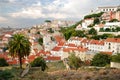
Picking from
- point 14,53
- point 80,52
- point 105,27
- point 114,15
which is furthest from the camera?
point 114,15

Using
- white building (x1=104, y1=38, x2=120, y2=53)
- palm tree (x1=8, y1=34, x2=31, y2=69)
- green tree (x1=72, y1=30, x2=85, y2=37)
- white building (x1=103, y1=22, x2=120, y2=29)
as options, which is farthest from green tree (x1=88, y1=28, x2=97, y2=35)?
palm tree (x1=8, y1=34, x2=31, y2=69)

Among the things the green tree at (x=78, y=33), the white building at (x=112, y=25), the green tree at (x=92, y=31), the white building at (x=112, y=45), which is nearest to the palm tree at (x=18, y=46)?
the white building at (x=112, y=45)

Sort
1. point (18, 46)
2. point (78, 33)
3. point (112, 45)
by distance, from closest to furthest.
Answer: point (18, 46)
point (112, 45)
point (78, 33)

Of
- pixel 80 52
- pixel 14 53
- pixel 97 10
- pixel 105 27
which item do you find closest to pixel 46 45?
pixel 105 27

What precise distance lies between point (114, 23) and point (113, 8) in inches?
1358

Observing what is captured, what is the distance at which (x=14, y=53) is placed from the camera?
25.3 metres

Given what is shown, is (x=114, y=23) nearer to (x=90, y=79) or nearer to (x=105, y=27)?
(x=105, y=27)

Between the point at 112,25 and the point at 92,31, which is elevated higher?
the point at 112,25

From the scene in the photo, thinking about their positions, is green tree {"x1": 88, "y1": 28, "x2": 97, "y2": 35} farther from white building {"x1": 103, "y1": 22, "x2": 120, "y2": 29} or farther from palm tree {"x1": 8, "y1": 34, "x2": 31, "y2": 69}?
palm tree {"x1": 8, "y1": 34, "x2": 31, "y2": 69}

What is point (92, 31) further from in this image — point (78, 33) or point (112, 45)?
point (112, 45)

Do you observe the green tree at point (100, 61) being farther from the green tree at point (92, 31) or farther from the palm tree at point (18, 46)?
the green tree at point (92, 31)

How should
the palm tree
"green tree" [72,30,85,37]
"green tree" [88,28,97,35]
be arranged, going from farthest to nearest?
"green tree" [88,28,97,35], "green tree" [72,30,85,37], the palm tree

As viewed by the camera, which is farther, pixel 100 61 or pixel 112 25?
pixel 112 25

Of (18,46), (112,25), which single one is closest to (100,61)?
(18,46)
